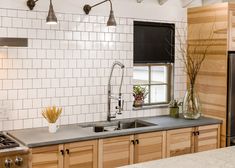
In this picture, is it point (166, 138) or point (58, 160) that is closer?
point (58, 160)

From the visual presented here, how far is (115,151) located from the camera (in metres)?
3.82

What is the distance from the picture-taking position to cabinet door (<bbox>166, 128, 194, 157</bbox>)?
13.9 ft

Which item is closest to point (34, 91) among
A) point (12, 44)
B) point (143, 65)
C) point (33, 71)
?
point (33, 71)

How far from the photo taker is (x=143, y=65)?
4.87 metres

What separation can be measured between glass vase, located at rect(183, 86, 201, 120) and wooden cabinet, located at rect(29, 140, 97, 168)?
60.0 inches

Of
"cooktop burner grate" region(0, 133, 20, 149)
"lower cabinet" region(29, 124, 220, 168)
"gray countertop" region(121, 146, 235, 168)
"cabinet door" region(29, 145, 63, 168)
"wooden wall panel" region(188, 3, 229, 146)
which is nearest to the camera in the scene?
"gray countertop" region(121, 146, 235, 168)

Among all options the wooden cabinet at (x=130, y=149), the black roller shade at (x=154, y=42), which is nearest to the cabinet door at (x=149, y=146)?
the wooden cabinet at (x=130, y=149)

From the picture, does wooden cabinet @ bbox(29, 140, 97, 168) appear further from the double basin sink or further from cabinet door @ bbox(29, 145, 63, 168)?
the double basin sink

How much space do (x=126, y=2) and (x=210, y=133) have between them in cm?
194

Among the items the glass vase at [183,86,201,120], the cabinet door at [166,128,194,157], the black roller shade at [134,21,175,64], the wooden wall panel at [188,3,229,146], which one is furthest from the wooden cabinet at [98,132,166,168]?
the black roller shade at [134,21,175,64]

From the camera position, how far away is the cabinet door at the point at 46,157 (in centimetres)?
334

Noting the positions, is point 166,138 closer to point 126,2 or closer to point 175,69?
point 175,69

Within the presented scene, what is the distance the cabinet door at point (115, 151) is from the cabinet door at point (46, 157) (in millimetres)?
451

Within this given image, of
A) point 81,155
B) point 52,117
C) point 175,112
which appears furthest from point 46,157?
point 175,112
